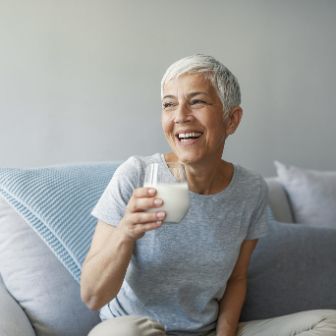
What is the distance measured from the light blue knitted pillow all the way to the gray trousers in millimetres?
314

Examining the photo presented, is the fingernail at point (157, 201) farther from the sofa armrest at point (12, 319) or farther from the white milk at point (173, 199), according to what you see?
the sofa armrest at point (12, 319)

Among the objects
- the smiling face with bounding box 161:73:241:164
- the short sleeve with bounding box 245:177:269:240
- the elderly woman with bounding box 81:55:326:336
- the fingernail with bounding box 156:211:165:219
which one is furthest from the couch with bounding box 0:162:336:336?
the fingernail with bounding box 156:211:165:219

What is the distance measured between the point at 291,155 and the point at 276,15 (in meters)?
0.71

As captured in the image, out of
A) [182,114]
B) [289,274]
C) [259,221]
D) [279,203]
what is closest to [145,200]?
[182,114]

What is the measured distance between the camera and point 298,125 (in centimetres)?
278

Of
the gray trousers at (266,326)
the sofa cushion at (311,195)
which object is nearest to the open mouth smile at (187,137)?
the gray trousers at (266,326)

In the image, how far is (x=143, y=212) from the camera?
114 cm

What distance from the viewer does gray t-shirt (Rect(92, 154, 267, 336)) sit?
1.46 meters

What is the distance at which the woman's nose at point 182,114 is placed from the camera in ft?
4.75

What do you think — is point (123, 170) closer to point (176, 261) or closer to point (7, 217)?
point (176, 261)

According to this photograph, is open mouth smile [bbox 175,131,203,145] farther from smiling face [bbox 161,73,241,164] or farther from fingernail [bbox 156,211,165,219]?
fingernail [bbox 156,211,165,219]

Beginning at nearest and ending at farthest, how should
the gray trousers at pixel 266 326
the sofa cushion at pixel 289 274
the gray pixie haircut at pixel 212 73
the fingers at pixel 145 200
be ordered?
the fingers at pixel 145 200 → the gray trousers at pixel 266 326 → the gray pixie haircut at pixel 212 73 → the sofa cushion at pixel 289 274

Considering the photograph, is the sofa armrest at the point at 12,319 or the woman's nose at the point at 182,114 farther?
the woman's nose at the point at 182,114

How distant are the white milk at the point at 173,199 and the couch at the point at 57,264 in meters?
0.50
